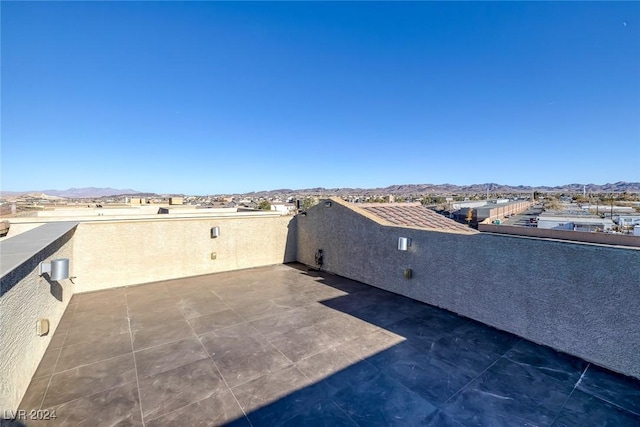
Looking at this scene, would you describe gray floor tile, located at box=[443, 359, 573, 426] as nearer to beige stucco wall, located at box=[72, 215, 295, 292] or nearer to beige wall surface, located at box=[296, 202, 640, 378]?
beige wall surface, located at box=[296, 202, 640, 378]

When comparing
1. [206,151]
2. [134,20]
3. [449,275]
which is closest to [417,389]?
[449,275]

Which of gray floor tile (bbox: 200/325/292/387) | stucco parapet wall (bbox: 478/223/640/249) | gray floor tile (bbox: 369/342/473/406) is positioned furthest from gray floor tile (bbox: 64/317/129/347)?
stucco parapet wall (bbox: 478/223/640/249)

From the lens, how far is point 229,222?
9.22 m

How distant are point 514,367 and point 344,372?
2438mm

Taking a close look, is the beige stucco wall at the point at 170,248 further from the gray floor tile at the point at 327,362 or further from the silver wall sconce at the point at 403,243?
the gray floor tile at the point at 327,362

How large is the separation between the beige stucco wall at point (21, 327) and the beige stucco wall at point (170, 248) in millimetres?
3054

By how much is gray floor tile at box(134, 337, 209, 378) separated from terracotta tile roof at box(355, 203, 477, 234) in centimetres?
569

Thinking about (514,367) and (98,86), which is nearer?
(514,367)

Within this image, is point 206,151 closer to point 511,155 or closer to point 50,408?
point 50,408

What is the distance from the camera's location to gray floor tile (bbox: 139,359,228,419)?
303 centimetres

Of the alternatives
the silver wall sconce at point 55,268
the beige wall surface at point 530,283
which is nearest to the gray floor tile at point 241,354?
the silver wall sconce at point 55,268

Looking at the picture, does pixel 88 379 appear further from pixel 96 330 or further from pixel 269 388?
pixel 269 388

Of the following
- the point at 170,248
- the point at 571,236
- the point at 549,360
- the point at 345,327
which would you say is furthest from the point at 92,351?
the point at 571,236

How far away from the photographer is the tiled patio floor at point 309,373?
2.89 m
